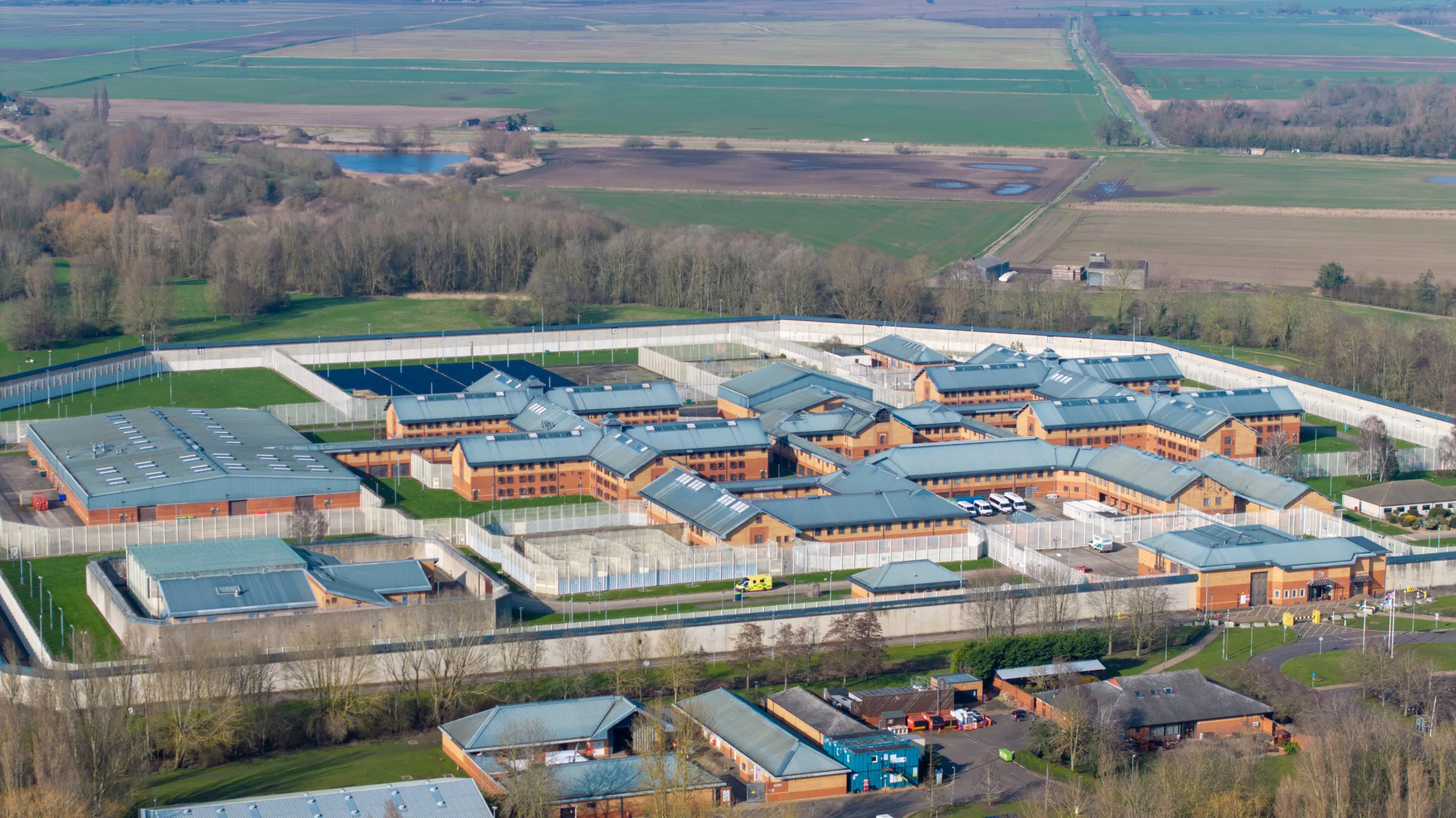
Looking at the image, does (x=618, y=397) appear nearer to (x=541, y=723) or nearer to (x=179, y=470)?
(x=179, y=470)

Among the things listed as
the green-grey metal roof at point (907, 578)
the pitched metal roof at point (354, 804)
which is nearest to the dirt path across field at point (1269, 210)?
the green-grey metal roof at point (907, 578)

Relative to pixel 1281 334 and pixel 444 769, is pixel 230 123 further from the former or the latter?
pixel 444 769

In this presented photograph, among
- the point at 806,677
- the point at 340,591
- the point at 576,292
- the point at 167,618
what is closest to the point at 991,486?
the point at 806,677

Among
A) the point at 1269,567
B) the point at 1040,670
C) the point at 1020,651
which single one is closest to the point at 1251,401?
the point at 1269,567

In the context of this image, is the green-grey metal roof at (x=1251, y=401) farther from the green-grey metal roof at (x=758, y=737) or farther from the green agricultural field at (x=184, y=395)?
the green agricultural field at (x=184, y=395)

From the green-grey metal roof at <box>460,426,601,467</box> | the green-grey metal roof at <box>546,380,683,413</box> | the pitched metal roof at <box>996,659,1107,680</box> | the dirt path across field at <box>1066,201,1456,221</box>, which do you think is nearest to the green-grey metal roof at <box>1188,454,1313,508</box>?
the pitched metal roof at <box>996,659,1107,680</box>
